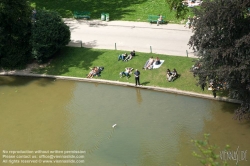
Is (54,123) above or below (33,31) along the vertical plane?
below

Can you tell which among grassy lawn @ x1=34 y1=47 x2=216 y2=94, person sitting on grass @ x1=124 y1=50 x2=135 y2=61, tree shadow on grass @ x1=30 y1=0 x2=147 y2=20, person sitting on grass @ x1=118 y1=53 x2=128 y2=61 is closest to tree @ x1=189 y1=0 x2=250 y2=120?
grassy lawn @ x1=34 y1=47 x2=216 y2=94

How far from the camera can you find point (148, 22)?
125ft

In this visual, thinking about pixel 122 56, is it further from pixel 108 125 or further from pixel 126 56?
pixel 108 125

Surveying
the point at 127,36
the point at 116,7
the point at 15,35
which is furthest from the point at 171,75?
the point at 116,7

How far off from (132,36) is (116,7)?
7.05m

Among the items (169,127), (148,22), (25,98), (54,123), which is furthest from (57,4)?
(169,127)

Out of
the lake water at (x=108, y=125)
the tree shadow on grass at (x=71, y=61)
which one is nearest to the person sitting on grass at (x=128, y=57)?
the tree shadow on grass at (x=71, y=61)

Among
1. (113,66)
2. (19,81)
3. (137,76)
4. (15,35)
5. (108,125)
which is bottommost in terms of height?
(108,125)

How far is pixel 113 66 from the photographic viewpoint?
31.4 m

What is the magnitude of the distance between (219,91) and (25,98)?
492 inches

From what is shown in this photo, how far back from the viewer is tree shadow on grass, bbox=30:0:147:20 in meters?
40.4

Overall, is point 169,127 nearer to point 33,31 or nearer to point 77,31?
point 33,31

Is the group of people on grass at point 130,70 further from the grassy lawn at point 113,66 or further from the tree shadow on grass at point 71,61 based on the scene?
the tree shadow on grass at point 71,61

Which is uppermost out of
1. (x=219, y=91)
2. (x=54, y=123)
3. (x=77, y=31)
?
(x=77, y=31)
